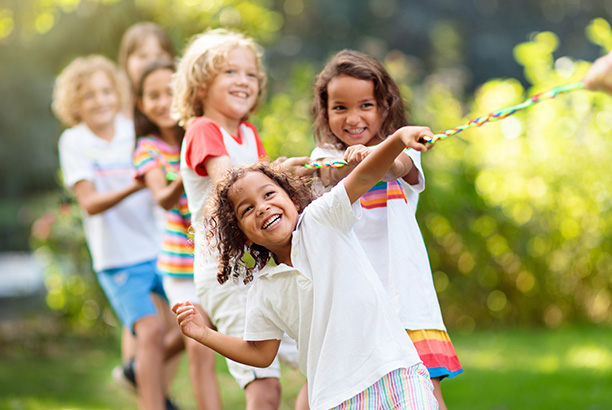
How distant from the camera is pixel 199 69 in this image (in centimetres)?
324

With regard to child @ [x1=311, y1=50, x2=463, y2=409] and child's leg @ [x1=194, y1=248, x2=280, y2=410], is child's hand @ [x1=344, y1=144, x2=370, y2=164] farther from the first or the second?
child's leg @ [x1=194, y1=248, x2=280, y2=410]

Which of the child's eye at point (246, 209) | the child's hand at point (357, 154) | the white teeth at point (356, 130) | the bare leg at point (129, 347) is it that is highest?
the white teeth at point (356, 130)

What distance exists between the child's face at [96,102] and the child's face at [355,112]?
203cm

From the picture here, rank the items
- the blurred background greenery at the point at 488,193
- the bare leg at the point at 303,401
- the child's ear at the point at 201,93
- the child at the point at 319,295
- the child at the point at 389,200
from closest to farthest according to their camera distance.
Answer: the child at the point at 319,295, the child at the point at 389,200, the bare leg at the point at 303,401, the child's ear at the point at 201,93, the blurred background greenery at the point at 488,193

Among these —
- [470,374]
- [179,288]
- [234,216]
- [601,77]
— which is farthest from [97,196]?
[470,374]

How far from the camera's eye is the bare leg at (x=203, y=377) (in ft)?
12.2

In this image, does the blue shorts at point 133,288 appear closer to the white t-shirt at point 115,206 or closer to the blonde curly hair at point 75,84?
the white t-shirt at point 115,206

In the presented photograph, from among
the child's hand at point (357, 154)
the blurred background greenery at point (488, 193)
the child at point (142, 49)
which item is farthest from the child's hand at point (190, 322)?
the blurred background greenery at point (488, 193)

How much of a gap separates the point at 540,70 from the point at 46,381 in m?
4.98

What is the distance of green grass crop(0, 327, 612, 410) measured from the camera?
5293 millimetres

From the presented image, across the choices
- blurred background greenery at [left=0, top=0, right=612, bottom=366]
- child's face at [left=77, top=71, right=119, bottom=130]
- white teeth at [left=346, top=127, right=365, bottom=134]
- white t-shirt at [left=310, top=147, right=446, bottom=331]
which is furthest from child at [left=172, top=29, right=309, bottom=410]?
blurred background greenery at [left=0, top=0, right=612, bottom=366]

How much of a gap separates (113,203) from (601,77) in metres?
2.67

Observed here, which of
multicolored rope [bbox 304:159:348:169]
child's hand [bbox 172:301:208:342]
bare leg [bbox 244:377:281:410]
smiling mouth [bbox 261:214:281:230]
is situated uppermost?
multicolored rope [bbox 304:159:348:169]

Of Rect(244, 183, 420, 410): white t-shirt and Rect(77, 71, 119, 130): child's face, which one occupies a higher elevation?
Rect(77, 71, 119, 130): child's face
